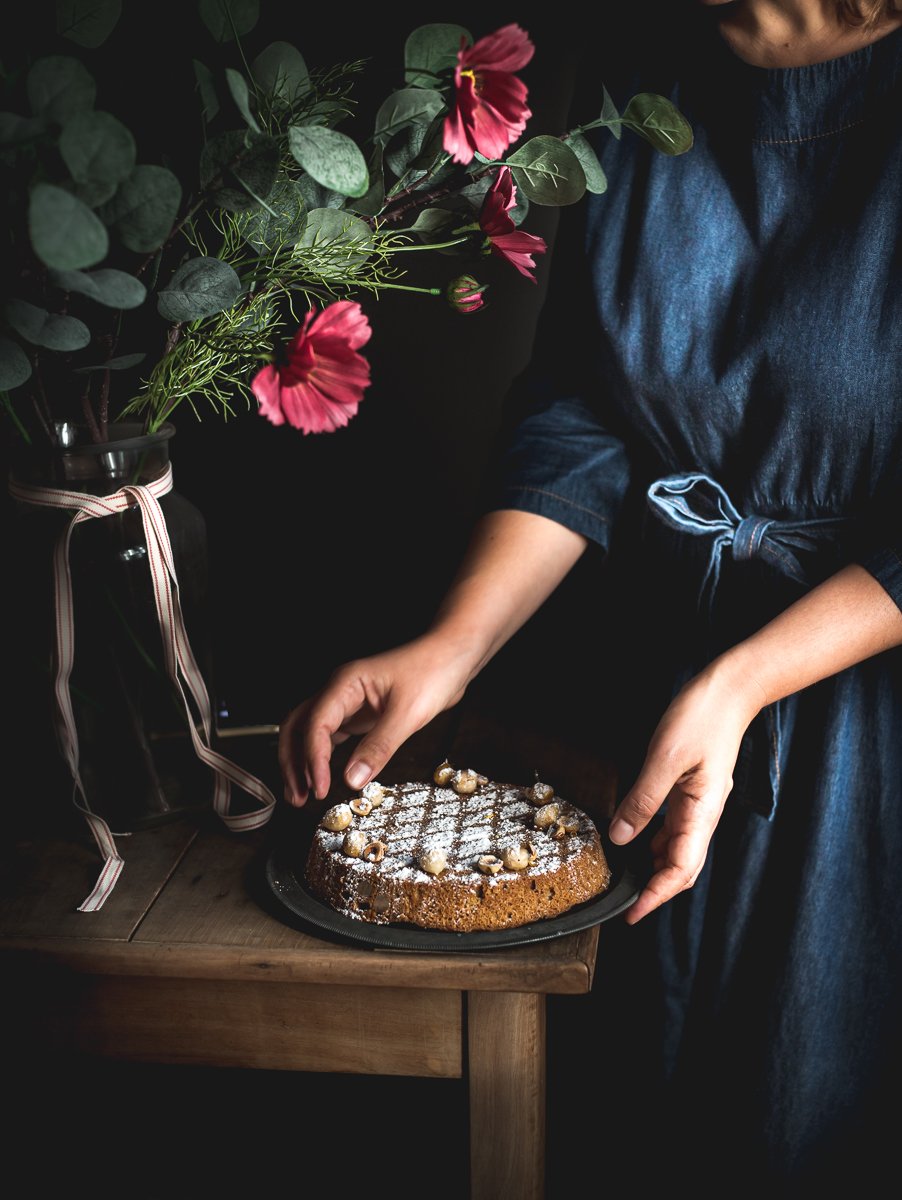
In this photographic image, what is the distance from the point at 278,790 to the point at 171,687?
193 mm

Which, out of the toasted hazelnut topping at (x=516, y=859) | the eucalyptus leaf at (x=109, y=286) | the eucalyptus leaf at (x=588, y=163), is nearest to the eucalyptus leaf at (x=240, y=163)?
the eucalyptus leaf at (x=109, y=286)

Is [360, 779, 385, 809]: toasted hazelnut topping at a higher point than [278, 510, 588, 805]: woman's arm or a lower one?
lower

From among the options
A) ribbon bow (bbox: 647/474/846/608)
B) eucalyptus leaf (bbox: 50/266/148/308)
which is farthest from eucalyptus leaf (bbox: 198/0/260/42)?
ribbon bow (bbox: 647/474/846/608)

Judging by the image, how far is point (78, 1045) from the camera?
3.05 ft

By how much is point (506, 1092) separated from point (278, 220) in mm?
763

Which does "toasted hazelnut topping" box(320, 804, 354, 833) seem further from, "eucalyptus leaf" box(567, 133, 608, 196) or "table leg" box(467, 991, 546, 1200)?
"eucalyptus leaf" box(567, 133, 608, 196)

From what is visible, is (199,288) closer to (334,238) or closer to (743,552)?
(334,238)

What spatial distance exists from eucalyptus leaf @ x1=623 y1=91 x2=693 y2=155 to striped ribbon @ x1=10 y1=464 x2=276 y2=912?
514 millimetres

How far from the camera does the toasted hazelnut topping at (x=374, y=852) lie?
2.96ft

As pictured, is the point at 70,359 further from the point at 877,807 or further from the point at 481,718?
the point at 877,807

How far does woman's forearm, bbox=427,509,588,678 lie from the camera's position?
3.64 feet

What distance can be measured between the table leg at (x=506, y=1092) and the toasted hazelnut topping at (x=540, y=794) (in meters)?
0.19

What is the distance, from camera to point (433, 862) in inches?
34.3

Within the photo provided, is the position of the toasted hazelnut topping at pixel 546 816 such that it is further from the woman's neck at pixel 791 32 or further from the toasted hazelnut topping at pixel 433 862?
the woman's neck at pixel 791 32
